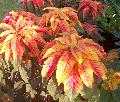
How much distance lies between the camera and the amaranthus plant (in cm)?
171

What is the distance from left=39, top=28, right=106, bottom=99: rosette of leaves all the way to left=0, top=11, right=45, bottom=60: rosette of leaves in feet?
0.56

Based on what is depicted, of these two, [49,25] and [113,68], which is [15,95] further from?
[113,68]

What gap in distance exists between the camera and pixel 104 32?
9.79ft

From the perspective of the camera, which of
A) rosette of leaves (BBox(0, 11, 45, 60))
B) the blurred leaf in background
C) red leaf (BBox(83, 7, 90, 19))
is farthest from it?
the blurred leaf in background

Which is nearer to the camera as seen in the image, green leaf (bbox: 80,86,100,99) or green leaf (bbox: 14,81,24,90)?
green leaf (bbox: 80,86,100,99)

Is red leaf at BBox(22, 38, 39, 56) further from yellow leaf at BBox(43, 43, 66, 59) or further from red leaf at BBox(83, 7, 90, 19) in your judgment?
red leaf at BBox(83, 7, 90, 19)

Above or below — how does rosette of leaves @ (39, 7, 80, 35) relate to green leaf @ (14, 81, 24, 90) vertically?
above

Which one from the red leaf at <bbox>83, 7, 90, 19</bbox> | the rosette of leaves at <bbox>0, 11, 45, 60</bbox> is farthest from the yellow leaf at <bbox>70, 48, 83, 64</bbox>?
the red leaf at <bbox>83, 7, 90, 19</bbox>

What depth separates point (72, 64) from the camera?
1716 mm

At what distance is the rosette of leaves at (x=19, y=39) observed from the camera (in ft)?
6.14

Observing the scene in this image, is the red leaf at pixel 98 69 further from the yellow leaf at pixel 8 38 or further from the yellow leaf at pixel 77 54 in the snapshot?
the yellow leaf at pixel 8 38

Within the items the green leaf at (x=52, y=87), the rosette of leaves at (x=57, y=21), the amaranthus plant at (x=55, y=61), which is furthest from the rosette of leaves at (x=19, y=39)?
the green leaf at (x=52, y=87)

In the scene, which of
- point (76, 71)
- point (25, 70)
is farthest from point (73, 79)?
point (25, 70)

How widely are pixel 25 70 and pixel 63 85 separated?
1.08 feet
